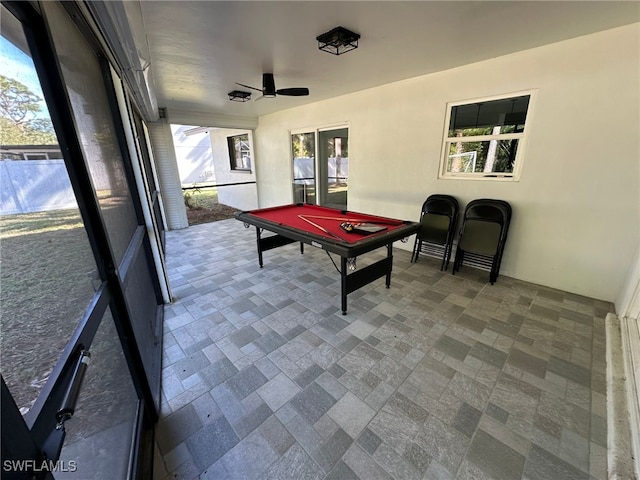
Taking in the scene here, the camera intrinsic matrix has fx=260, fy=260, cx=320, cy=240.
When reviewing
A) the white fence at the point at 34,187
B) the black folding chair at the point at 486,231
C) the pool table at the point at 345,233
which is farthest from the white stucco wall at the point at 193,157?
the white fence at the point at 34,187

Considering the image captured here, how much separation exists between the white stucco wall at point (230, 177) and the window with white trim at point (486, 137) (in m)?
5.22

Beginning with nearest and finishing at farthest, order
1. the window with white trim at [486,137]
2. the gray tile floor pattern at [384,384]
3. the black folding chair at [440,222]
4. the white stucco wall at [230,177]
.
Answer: the gray tile floor pattern at [384,384]
the window with white trim at [486,137]
the black folding chair at [440,222]
the white stucco wall at [230,177]

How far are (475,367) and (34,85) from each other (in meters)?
2.78

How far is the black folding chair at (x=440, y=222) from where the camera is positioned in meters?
3.58

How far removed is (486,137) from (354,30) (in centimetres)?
214

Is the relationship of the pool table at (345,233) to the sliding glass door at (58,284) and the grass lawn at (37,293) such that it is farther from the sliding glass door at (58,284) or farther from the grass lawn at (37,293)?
the grass lawn at (37,293)

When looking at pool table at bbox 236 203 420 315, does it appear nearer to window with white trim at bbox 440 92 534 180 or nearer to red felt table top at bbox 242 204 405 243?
red felt table top at bbox 242 204 405 243

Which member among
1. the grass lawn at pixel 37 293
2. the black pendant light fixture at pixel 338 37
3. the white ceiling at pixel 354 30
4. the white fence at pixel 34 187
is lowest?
the grass lawn at pixel 37 293

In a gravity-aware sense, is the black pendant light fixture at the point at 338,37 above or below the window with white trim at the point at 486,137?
above

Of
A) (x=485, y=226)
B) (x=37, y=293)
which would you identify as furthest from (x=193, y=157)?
(x=37, y=293)

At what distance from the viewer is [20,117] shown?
0.73 meters

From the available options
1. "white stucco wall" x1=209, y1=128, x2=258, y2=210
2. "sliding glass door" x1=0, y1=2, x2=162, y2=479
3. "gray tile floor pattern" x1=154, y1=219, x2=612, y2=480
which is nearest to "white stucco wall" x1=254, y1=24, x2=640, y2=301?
"gray tile floor pattern" x1=154, y1=219, x2=612, y2=480

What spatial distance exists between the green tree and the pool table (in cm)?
184

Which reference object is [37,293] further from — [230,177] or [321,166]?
[230,177]
